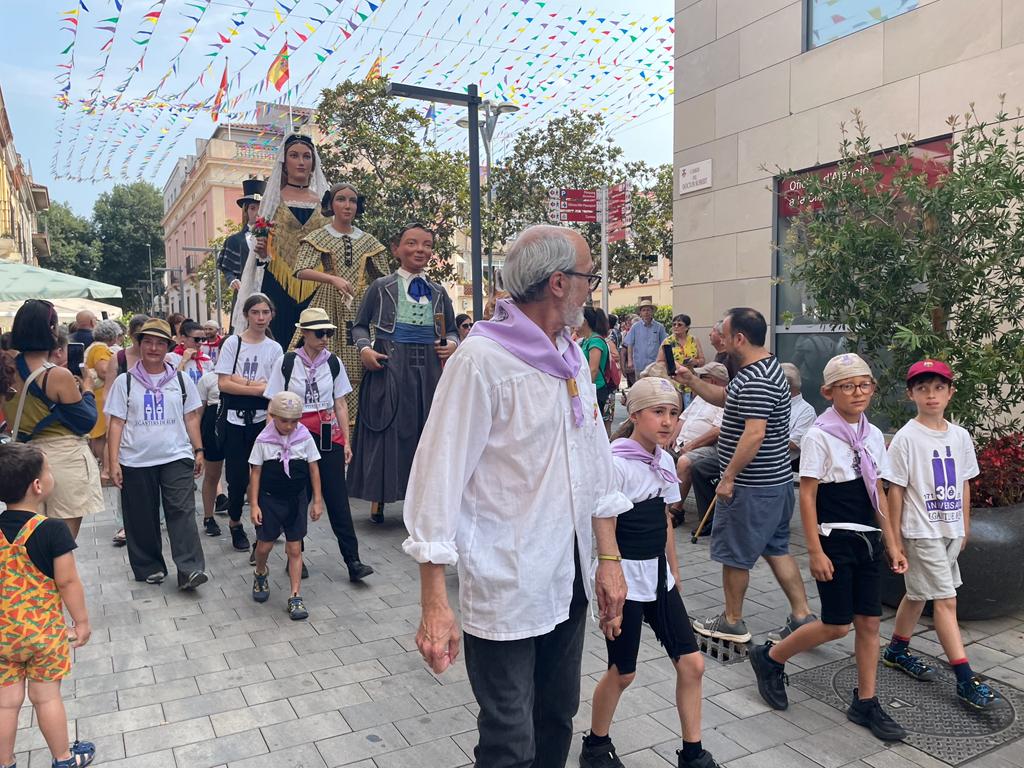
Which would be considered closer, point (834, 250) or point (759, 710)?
point (759, 710)

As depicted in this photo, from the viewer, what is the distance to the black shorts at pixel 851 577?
138 inches

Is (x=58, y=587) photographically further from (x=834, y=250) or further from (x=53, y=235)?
(x=53, y=235)

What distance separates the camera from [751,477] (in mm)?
4371

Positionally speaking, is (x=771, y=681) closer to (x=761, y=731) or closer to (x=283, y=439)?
(x=761, y=731)

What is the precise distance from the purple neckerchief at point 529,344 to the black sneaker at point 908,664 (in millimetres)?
2728

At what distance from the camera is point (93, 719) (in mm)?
3576

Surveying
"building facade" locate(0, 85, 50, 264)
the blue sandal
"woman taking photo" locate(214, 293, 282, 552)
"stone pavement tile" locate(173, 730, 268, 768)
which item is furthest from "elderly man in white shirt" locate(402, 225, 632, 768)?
"building facade" locate(0, 85, 50, 264)

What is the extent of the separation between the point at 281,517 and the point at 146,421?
1.15 metres

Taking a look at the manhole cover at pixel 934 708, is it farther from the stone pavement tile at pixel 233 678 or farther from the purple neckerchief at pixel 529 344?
the stone pavement tile at pixel 233 678

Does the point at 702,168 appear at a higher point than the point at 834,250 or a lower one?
higher

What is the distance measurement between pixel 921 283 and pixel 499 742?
4160mm

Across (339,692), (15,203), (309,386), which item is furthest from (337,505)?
(15,203)

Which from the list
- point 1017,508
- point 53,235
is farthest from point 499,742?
point 53,235

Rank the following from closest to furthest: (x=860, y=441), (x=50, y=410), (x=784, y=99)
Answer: (x=860, y=441) → (x=50, y=410) → (x=784, y=99)
